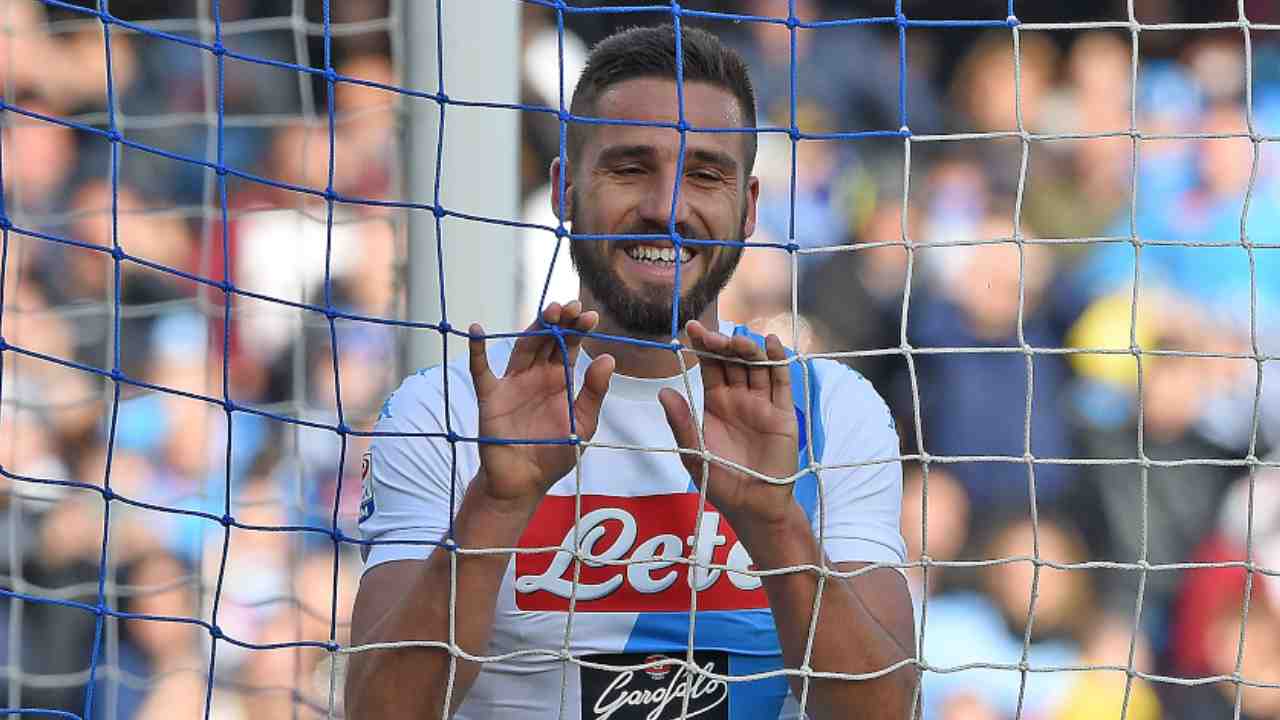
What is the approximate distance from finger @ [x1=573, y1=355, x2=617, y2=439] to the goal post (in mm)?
538

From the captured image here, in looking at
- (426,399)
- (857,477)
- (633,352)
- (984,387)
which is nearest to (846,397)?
(857,477)

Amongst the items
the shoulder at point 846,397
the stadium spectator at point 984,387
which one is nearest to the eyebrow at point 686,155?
the shoulder at point 846,397

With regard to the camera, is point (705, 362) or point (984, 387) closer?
point (705, 362)

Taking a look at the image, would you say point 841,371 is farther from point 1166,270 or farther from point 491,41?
point 1166,270

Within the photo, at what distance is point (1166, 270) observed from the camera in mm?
4031

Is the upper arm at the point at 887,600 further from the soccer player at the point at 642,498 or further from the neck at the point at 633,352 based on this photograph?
the neck at the point at 633,352

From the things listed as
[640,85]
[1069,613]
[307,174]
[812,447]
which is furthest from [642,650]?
[1069,613]

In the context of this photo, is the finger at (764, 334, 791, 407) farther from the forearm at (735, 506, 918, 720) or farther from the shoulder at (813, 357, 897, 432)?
the shoulder at (813, 357, 897, 432)

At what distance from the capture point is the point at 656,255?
1.85m

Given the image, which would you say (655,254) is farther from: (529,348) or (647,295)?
(529,348)

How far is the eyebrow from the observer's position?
5.98 feet

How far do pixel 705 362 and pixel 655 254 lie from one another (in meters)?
0.26

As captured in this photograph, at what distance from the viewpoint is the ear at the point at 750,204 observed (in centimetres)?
193

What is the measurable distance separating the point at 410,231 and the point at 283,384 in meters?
1.62
